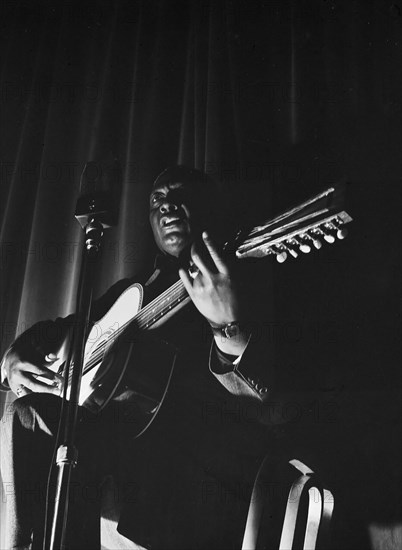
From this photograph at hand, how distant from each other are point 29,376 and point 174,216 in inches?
22.8

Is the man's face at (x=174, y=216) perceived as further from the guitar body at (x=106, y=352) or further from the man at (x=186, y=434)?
the guitar body at (x=106, y=352)

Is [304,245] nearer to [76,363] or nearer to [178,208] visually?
[178,208]

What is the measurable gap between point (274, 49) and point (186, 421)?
3.73 ft

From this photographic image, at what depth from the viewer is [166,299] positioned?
5.64ft

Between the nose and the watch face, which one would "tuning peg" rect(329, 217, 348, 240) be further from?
the nose

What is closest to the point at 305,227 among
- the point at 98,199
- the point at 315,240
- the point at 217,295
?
the point at 315,240

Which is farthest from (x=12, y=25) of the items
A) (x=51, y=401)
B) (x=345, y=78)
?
(x=51, y=401)

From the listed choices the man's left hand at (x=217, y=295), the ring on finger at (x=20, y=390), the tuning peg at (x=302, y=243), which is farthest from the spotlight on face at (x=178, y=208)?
the ring on finger at (x=20, y=390)

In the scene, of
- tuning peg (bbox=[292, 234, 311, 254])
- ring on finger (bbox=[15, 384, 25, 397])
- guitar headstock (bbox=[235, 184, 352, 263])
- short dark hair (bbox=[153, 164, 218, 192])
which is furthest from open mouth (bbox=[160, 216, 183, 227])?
ring on finger (bbox=[15, 384, 25, 397])

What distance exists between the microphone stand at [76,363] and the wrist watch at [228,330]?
33cm

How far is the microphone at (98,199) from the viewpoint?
1869 mm

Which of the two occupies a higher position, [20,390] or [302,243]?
[302,243]

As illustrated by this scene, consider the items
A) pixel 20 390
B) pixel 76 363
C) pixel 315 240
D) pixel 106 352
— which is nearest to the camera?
pixel 315 240

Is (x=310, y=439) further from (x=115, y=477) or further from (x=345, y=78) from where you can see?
(x=345, y=78)
